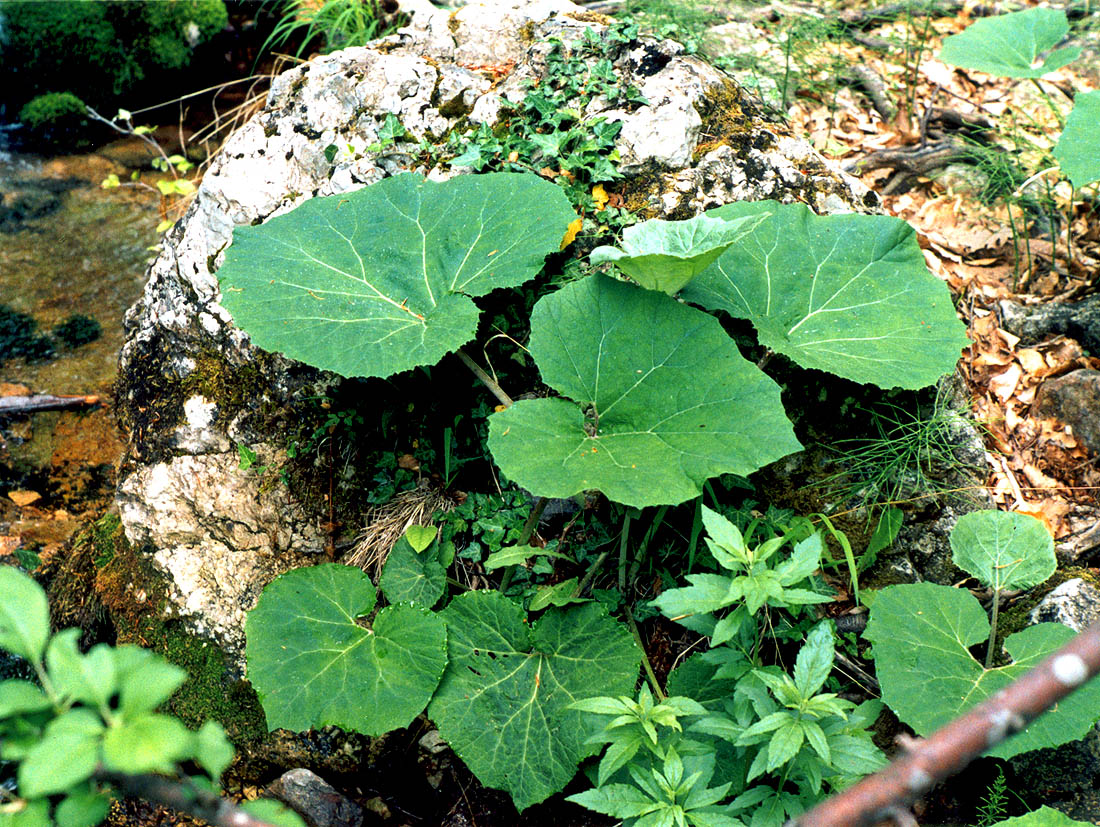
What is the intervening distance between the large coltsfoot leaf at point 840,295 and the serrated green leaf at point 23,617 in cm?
186

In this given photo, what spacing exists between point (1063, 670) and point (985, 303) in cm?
280

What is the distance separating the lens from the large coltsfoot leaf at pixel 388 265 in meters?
2.17

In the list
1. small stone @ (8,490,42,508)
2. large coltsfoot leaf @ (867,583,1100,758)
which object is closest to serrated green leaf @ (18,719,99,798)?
large coltsfoot leaf @ (867,583,1100,758)

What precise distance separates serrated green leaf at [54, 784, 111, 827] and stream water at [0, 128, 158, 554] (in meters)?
3.00

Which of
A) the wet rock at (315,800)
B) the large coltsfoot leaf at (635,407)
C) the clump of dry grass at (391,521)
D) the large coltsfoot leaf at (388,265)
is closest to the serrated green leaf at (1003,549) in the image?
the large coltsfoot leaf at (635,407)

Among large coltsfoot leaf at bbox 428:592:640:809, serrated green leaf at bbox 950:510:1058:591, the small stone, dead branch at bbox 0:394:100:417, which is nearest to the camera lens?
large coltsfoot leaf at bbox 428:592:640:809

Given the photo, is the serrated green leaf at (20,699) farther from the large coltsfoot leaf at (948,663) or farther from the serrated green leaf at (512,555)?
the large coltsfoot leaf at (948,663)

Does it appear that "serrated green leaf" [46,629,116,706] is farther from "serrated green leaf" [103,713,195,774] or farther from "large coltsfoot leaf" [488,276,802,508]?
"large coltsfoot leaf" [488,276,802,508]

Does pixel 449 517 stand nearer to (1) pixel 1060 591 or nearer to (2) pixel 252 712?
(2) pixel 252 712

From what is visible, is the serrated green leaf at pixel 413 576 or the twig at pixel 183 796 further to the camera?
the serrated green leaf at pixel 413 576

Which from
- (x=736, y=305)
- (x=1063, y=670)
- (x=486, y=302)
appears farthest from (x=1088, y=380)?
(x=1063, y=670)

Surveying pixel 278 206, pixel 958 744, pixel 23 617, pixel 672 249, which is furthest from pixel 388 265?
pixel 958 744

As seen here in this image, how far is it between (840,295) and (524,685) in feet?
4.81

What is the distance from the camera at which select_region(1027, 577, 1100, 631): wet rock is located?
2217mm
